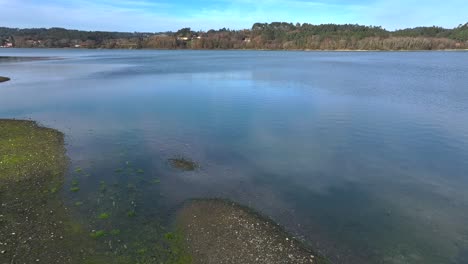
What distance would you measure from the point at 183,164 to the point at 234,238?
7.23 metres

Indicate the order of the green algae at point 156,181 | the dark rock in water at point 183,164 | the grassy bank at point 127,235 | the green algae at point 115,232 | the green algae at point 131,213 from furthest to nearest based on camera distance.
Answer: the dark rock in water at point 183,164, the green algae at point 156,181, the green algae at point 131,213, the green algae at point 115,232, the grassy bank at point 127,235

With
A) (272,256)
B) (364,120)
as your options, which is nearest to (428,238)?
(272,256)

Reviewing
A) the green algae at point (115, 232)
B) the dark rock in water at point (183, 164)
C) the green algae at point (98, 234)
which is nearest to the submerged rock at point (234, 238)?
the green algae at point (115, 232)

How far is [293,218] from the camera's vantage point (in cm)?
1262

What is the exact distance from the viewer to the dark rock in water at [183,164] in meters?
17.3

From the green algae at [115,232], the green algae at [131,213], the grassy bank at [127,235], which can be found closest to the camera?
the grassy bank at [127,235]

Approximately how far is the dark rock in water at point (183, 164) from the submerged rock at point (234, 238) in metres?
4.11

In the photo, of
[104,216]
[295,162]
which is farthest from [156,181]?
[295,162]

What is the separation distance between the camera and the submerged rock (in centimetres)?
1017

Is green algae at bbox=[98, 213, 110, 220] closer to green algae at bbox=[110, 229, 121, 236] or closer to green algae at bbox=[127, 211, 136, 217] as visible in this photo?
green algae at bbox=[127, 211, 136, 217]

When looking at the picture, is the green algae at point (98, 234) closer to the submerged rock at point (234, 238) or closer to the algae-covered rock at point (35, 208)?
the algae-covered rock at point (35, 208)

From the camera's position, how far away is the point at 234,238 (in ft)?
36.7

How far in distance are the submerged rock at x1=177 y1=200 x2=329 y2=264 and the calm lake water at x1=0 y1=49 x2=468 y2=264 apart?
0.73m

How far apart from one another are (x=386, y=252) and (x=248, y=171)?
7696 millimetres
